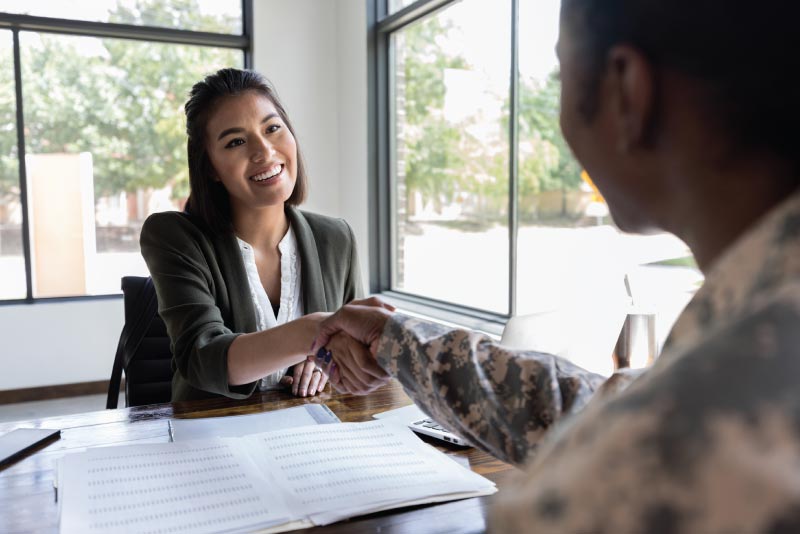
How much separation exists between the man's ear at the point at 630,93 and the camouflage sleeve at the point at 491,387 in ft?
1.50

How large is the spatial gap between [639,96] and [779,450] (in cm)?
25

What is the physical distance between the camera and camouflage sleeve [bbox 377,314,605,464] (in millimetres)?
845

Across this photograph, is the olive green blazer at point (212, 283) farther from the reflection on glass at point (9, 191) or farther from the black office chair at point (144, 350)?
the reflection on glass at point (9, 191)

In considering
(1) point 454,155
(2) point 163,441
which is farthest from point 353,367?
(1) point 454,155

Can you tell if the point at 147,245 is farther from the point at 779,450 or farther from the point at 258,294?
the point at 779,450

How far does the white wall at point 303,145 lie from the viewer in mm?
3887

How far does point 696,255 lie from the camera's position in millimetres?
469

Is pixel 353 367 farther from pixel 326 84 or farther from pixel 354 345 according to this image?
pixel 326 84

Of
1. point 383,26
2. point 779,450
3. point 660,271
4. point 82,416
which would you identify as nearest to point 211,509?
point 82,416

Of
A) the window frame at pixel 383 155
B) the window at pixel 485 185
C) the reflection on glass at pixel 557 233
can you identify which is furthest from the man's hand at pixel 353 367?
the window frame at pixel 383 155

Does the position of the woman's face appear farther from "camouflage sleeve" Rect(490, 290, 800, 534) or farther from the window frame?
the window frame

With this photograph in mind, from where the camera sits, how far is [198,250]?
1.67 m

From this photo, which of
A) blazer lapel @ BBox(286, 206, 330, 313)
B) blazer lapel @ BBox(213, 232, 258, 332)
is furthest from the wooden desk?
blazer lapel @ BBox(286, 206, 330, 313)

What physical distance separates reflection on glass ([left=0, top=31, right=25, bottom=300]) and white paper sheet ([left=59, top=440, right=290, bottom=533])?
→ 3.37 metres
